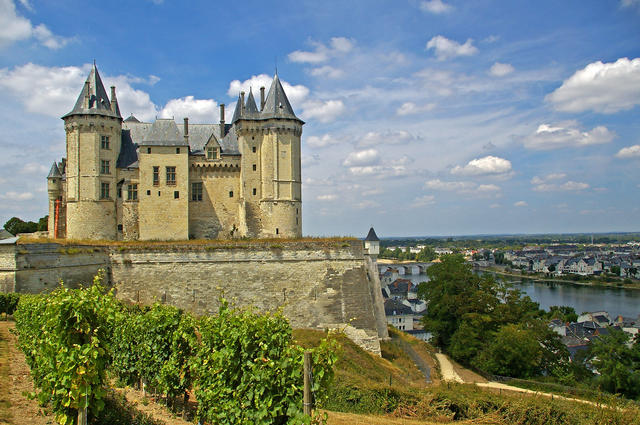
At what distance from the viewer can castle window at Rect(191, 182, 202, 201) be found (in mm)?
35844

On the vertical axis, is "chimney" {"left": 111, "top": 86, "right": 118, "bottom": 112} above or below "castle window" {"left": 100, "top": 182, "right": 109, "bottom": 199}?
above

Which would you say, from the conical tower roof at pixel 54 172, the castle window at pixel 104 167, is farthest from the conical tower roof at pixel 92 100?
the conical tower roof at pixel 54 172

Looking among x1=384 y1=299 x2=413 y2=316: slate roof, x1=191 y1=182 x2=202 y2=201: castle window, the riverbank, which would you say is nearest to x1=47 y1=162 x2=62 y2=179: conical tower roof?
x1=191 y1=182 x2=202 y2=201: castle window

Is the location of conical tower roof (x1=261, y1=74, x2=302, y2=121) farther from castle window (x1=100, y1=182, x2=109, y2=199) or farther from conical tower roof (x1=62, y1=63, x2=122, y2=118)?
castle window (x1=100, y1=182, x2=109, y2=199)

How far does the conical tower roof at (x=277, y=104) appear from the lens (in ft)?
115

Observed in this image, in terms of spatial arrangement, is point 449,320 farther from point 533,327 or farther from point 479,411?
point 479,411

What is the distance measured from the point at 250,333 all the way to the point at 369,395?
7.68 meters

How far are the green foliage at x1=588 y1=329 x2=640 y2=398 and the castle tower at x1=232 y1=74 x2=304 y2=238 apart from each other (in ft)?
68.7

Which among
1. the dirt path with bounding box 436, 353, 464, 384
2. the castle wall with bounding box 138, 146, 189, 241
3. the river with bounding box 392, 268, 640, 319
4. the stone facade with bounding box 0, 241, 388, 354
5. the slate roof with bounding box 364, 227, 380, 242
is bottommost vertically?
the river with bounding box 392, 268, 640, 319

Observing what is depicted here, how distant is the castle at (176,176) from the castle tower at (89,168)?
0.06 meters

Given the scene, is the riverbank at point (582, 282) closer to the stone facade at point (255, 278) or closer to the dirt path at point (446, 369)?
the dirt path at point (446, 369)

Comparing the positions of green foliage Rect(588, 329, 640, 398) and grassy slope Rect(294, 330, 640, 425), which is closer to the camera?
grassy slope Rect(294, 330, 640, 425)

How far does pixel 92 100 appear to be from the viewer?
33.5 m

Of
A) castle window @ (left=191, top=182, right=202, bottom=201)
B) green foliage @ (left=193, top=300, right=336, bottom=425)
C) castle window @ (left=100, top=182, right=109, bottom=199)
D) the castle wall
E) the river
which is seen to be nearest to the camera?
green foliage @ (left=193, top=300, right=336, bottom=425)
